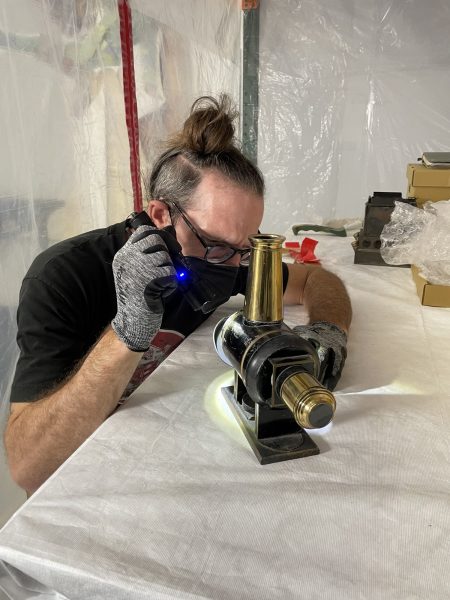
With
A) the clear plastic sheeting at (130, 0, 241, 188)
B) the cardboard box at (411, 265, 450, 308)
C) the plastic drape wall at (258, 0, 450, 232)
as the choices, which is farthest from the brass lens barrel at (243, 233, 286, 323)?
the plastic drape wall at (258, 0, 450, 232)

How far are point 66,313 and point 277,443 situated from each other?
1.66 feet

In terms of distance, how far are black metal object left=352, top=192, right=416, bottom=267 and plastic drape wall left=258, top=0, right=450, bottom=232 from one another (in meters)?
1.33

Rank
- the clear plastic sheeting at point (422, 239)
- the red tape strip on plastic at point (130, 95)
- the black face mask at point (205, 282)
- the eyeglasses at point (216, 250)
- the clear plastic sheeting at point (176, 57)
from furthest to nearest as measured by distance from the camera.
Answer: the clear plastic sheeting at point (176, 57), the red tape strip on plastic at point (130, 95), the clear plastic sheeting at point (422, 239), the eyeglasses at point (216, 250), the black face mask at point (205, 282)

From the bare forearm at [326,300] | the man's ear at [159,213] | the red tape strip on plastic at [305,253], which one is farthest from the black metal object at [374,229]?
the man's ear at [159,213]

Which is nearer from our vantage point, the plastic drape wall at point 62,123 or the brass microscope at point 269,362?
the brass microscope at point 269,362

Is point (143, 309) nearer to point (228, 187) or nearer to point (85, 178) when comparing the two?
point (228, 187)

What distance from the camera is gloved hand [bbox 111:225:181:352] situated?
0.72 m

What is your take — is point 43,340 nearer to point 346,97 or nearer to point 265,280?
point 265,280

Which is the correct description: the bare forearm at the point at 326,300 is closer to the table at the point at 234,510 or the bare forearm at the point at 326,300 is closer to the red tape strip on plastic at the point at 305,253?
the table at the point at 234,510

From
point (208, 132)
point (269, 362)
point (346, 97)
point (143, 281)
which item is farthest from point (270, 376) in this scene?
point (346, 97)

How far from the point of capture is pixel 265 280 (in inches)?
25.6

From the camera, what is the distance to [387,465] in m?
0.60

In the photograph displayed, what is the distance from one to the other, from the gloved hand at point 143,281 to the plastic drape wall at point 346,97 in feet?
8.10

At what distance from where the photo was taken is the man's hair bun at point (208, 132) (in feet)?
3.53
